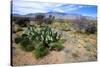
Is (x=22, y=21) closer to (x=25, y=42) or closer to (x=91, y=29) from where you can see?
(x=25, y=42)

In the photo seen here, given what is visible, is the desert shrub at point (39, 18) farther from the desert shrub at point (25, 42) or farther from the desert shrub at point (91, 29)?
the desert shrub at point (91, 29)

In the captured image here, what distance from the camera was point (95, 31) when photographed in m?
2.57

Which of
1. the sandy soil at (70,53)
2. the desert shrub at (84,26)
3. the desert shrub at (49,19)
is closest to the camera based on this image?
the sandy soil at (70,53)

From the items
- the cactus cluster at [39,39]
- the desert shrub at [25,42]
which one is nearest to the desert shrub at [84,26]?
the cactus cluster at [39,39]

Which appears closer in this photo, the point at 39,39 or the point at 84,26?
the point at 39,39

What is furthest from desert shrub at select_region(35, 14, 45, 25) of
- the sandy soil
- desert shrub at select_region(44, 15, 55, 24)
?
the sandy soil

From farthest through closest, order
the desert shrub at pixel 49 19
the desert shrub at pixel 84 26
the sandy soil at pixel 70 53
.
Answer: the desert shrub at pixel 84 26 < the desert shrub at pixel 49 19 < the sandy soil at pixel 70 53

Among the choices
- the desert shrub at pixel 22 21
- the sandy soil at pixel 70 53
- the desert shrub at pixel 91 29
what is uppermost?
the desert shrub at pixel 22 21

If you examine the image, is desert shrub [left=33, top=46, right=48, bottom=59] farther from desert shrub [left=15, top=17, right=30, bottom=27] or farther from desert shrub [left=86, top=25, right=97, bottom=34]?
desert shrub [left=86, top=25, right=97, bottom=34]

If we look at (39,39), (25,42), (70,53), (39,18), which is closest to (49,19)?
(39,18)

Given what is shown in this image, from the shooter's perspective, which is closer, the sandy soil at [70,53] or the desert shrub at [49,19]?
the sandy soil at [70,53]

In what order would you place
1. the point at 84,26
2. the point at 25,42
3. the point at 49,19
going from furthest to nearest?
1. the point at 84,26
2. the point at 49,19
3. the point at 25,42

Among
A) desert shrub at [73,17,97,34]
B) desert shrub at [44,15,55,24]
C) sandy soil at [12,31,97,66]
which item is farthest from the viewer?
desert shrub at [73,17,97,34]
